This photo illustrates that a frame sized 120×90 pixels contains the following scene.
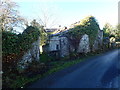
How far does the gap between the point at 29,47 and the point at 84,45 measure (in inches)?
379

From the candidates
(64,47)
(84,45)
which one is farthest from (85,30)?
(64,47)

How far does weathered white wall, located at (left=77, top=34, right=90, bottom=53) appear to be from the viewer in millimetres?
14380

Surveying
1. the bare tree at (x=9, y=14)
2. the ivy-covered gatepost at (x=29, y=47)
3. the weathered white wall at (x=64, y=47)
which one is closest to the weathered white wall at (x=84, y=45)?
the weathered white wall at (x=64, y=47)

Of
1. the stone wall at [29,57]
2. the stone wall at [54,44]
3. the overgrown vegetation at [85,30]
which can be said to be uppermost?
the overgrown vegetation at [85,30]

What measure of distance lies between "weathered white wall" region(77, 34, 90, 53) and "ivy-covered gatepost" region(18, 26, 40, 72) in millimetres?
7701

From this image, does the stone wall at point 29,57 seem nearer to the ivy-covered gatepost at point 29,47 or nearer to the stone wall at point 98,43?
the ivy-covered gatepost at point 29,47

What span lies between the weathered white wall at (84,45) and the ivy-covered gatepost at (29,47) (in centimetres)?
770

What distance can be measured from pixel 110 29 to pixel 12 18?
25.0 metres

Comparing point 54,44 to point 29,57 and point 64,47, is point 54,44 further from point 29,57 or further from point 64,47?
point 29,57

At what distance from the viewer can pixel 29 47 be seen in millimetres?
7918

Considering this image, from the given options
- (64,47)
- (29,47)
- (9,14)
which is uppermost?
(9,14)

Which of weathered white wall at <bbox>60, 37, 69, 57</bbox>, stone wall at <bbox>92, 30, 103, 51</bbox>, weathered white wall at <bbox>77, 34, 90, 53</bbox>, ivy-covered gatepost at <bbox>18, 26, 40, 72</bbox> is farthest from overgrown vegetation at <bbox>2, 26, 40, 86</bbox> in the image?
stone wall at <bbox>92, 30, 103, 51</bbox>

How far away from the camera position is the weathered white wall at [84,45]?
47.2ft

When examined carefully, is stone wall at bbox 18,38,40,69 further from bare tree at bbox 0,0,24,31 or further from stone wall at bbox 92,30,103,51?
stone wall at bbox 92,30,103,51
